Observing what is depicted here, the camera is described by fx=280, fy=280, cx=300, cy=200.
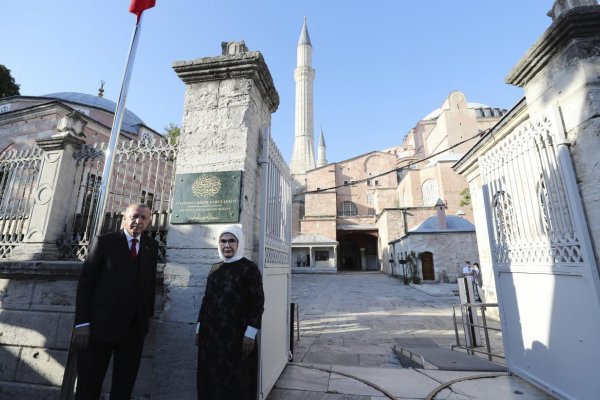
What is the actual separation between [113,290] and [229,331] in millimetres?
1005

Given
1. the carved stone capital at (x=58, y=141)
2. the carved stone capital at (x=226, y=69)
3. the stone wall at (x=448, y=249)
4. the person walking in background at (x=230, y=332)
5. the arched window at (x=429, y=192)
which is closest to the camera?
the person walking in background at (x=230, y=332)

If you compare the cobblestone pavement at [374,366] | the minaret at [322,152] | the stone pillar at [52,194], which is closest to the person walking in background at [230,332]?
the cobblestone pavement at [374,366]

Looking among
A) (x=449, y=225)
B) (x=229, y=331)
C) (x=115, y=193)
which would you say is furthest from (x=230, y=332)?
(x=449, y=225)

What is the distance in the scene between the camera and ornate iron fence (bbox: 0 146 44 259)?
4051 millimetres

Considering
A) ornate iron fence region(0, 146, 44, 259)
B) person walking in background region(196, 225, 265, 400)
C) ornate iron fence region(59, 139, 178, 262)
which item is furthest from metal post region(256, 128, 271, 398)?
ornate iron fence region(0, 146, 44, 259)

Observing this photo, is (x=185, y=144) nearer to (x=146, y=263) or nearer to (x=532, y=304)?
(x=146, y=263)

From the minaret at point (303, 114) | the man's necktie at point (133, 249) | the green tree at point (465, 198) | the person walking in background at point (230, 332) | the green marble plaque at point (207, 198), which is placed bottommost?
the person walking in background at point (230, 332)

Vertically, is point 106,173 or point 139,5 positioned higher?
point 139,5

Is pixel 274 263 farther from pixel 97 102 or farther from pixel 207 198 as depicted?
pixel 97 102

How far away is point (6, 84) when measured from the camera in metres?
16.7

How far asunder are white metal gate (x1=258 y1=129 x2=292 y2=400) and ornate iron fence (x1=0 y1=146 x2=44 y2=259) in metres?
3.51

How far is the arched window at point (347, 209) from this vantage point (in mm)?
38406

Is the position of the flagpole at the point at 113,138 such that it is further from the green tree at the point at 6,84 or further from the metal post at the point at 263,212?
the green tree at the point at 6,84

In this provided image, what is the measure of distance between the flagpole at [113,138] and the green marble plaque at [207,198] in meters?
0.66
